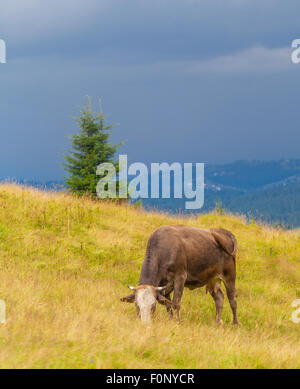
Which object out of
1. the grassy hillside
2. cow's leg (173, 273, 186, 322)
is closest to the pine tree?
the grassy hillside

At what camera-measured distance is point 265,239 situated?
2127cm

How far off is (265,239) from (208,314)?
894cm

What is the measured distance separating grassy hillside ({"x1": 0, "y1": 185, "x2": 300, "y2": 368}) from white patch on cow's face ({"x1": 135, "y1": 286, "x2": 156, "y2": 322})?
197mm

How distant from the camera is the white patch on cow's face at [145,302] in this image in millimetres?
8688

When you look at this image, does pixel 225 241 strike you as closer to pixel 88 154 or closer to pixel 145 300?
pixel 145 300

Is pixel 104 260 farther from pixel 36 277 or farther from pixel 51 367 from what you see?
pixel 51 367

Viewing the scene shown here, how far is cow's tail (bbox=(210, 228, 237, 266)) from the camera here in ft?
39.9

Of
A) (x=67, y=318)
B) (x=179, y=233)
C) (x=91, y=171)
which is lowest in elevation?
(x=67, y=318)

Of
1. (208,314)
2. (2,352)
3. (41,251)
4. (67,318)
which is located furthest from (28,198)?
(2,352)

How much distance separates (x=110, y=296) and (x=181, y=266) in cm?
278

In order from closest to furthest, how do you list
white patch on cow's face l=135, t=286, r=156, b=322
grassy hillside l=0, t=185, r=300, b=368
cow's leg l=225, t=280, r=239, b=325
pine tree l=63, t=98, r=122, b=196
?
grassy hillside l=0, t=185, r=300, b=368 < white patch on cow's face l=135, t=286, r=156, b=322 < cow's leg l=225, t=280, r=239, b=325 < pine tree l=63, t=98, r=122, b=196
